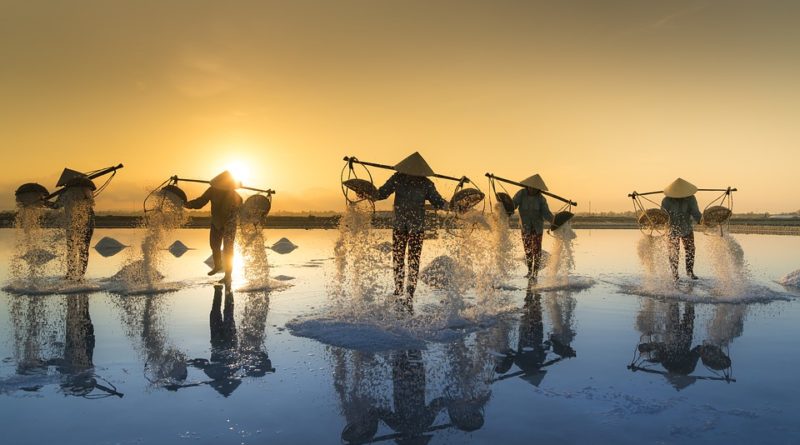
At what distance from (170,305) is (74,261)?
4470mm

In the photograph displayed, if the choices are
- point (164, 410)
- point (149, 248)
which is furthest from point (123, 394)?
point (149, 248)

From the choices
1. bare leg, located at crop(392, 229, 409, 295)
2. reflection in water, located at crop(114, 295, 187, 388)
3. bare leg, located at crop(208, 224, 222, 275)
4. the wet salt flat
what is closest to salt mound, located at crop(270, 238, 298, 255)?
bare leg, located at crop(208, 224, 222, 275)

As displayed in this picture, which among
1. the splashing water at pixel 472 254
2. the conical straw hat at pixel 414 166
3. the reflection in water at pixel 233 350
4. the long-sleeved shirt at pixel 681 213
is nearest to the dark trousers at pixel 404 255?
the splashing water at pixel 472 254

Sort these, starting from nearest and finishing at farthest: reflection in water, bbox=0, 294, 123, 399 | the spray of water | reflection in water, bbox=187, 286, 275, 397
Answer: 1. reflection in water, bbox=0, 294, 123, 399
2. reflection in water, bbox=187, 286, 275, 397
3. the spray of water

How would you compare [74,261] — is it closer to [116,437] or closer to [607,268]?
[116,437]

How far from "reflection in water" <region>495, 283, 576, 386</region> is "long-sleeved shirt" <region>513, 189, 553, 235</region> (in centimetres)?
339

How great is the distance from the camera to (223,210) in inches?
482

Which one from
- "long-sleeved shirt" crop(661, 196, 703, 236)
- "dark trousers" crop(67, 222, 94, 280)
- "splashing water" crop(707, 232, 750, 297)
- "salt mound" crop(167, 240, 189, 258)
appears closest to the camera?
"splashing water" crop(707, 232, 750, 297)

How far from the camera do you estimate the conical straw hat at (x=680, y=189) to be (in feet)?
40.6

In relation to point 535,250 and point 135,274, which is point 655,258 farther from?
point 135,274

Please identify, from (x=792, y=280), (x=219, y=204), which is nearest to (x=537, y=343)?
(x=219, y=204)

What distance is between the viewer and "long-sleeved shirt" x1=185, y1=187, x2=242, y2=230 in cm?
1224

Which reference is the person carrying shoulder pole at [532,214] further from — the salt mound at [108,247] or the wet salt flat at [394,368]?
the salt mound at [108,247]

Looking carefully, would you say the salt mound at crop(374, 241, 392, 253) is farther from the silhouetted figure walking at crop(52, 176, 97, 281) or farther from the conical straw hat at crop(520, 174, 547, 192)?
the silhouetted figure walking at crop(52, 176, 97, 281)
